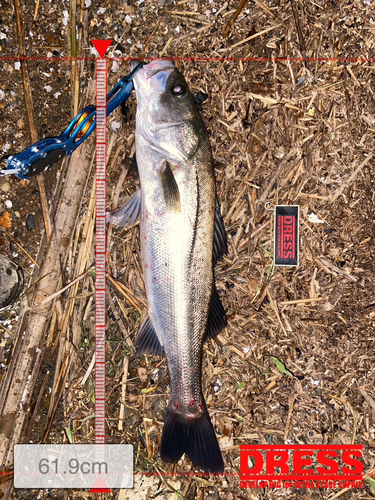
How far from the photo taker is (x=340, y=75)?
3367 millimetres

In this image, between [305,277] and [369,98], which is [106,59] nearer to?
[369,98]

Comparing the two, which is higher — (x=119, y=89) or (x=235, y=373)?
(x=119, y=89)

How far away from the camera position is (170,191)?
2783mm

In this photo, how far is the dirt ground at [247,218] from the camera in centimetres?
334

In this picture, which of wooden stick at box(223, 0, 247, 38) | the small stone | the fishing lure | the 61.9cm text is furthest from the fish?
the small stone

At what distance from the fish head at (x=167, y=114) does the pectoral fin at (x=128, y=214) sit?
0.44 m

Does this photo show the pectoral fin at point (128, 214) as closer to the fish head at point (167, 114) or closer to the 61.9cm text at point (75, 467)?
the fish head at point (167, 114)

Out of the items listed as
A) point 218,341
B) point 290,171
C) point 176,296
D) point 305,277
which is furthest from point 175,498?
point 290,171

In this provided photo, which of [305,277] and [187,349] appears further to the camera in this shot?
[305,277]

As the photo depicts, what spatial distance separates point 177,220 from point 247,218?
32.2 inches

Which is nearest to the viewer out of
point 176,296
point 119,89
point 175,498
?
point 176,296

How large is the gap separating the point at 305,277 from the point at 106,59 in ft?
8.34

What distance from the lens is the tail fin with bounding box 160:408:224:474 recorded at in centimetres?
300

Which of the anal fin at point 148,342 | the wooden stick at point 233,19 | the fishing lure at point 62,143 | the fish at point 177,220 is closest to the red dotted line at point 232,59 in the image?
the wooden stick at point 233,19
